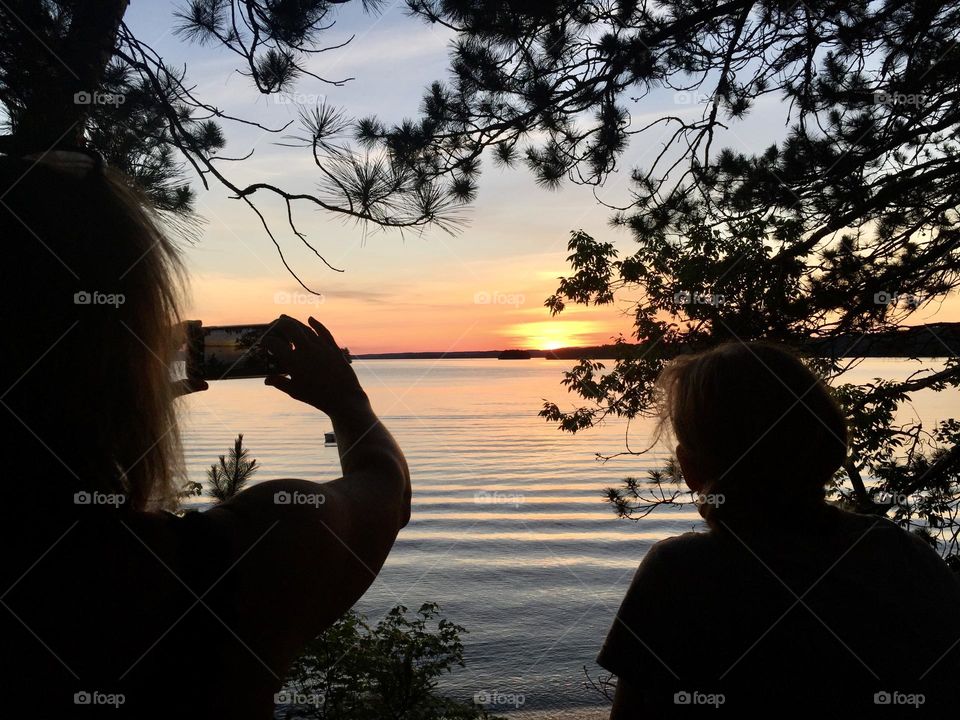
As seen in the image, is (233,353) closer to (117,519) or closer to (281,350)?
(281,350)

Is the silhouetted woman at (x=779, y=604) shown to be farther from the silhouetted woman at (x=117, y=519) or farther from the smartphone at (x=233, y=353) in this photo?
the smartphone at (x=233, y=353)

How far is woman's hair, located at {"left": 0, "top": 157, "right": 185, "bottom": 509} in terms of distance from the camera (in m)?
0.76

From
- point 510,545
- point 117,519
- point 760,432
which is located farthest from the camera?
point 510,545

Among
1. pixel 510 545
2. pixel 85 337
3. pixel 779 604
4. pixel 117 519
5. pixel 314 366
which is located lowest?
pixel 779 604

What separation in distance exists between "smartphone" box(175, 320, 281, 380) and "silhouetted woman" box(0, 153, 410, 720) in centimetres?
49

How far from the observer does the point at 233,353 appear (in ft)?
4.86

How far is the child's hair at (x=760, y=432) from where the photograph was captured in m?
1.45

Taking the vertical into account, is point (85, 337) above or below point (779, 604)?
above

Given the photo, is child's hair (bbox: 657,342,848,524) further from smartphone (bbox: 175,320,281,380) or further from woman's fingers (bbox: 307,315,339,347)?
smartphone (bbox: 175,320,281,380)

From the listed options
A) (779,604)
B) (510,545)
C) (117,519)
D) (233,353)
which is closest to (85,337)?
(117,519)

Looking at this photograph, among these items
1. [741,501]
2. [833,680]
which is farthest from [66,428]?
[833,680]

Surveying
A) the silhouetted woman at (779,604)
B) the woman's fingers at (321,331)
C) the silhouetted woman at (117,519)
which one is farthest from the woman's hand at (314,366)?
the silhouetted woman at (779,604)

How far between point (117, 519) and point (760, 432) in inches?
47.0

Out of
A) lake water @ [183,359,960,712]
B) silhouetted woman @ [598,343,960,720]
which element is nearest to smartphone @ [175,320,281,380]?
lake water @ [183,359,960,712]
